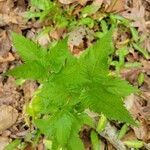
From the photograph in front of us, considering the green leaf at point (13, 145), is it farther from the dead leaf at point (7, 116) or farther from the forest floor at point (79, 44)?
the dead leaf at point (7, 116)

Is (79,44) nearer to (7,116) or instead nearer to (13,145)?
(7,116)

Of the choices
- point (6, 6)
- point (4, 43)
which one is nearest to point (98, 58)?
point (4, 43)

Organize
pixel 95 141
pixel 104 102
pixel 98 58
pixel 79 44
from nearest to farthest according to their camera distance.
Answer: pixel 104 102 < pixel 98 58 < pixel 95 141 < pixel 79 44

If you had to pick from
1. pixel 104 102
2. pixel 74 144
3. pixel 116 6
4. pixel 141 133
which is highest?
pixel 104 102

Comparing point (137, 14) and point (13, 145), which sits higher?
point (137, 14)

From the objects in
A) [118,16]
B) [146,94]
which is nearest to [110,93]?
[146,94]

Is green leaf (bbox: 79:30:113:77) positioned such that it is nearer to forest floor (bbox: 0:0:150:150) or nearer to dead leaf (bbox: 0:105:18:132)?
forest floor (bbox: 0:0:150:150)

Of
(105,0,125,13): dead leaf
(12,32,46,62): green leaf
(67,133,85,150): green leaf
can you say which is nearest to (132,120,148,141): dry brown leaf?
(67,133,85,150): green leaf
